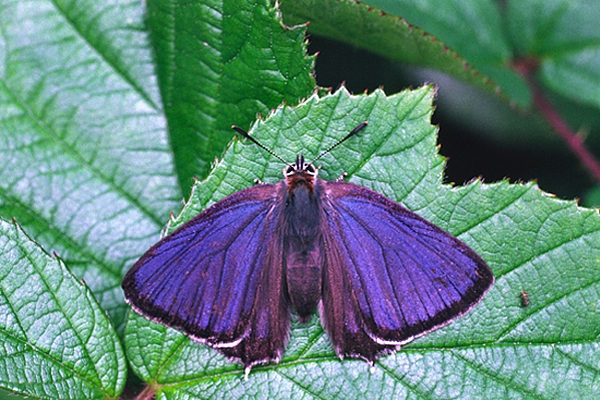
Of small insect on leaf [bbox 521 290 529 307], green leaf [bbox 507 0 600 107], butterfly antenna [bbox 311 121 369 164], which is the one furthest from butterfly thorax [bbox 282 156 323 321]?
green leaf [bbox 507 0 600 107]

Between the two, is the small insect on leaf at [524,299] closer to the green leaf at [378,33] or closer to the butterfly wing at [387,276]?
the butterfly wing at [387,276]

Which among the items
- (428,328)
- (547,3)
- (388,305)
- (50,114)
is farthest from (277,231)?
(547,3)

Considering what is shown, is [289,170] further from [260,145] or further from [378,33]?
[378,33]

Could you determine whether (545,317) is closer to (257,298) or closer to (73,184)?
(257,298)

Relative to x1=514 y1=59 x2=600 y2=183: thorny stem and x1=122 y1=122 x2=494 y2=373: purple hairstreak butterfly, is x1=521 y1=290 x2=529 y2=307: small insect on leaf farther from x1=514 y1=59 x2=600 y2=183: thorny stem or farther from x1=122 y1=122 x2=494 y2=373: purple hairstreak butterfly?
x1=514 y1=59 x2=600 y2=183: thorny stem

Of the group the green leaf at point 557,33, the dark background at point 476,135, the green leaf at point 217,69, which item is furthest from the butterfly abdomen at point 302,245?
the green leaf at point 557,33

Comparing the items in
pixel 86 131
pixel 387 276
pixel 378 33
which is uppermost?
pixel 378 33

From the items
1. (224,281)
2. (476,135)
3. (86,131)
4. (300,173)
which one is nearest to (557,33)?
(476,135)
